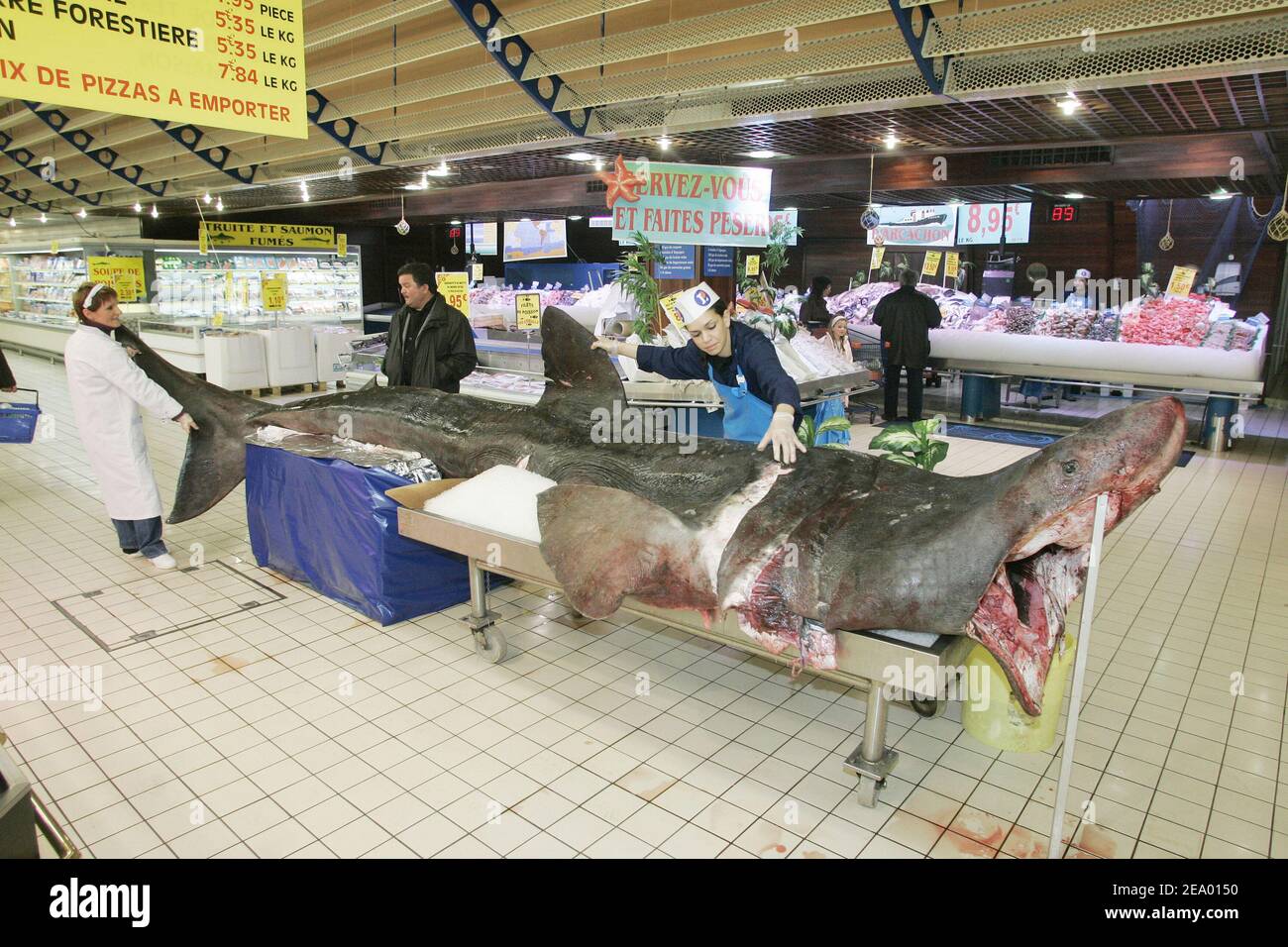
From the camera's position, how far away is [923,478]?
3.04 meters

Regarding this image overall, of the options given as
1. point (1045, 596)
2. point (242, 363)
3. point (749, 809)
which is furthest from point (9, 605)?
point (242, 363)

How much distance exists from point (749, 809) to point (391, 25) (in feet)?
18.5

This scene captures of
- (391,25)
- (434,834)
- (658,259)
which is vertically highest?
(391,25)

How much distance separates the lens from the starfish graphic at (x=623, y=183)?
590 centimetres

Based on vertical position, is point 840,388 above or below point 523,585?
above

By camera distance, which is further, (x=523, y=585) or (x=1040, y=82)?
(x=523, y=585)

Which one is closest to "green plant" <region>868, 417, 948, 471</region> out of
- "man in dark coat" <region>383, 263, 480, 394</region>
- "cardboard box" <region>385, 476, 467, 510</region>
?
"cardboard box" <region>385, 476, 467, 510</region>

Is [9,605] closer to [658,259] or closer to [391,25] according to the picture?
[391,25]

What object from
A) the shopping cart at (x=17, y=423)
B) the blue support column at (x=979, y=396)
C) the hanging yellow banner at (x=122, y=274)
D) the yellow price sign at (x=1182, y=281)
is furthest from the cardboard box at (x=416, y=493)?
the hanging yellow banner at (x=122, y=274)

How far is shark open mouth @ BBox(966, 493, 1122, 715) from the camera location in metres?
2.41

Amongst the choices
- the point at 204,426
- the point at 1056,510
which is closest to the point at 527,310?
the point at 204,426

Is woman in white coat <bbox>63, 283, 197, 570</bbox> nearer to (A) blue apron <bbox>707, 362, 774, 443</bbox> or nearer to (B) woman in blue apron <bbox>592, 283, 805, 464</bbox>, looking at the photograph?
(B) woman in blue apron <bbox>592, 283, 805, 464</bbox>

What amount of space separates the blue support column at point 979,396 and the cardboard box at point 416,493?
8149mm

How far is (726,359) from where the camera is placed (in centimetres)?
390
